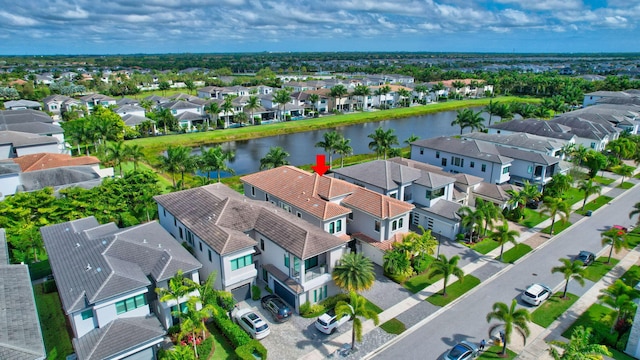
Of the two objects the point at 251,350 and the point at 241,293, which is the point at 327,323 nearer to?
the point at 251,350

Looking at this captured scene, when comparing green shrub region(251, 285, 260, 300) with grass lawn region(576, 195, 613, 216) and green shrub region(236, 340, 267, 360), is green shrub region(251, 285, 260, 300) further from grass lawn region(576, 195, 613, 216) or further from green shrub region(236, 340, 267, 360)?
grass lawn region(576, 195, 613, 216)

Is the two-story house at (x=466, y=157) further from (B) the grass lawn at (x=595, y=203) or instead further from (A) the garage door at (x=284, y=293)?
(A) the garage door at (x=284, y=293)

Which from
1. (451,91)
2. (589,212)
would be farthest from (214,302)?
(451,91)

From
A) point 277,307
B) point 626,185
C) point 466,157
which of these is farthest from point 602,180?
point 277,307

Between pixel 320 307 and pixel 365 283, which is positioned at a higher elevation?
pixel 365 283

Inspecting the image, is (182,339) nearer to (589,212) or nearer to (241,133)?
(589,212)

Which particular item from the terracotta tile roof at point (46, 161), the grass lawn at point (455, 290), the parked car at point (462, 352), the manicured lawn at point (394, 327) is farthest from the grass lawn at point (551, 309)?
the terracotta tile roof at point (46, 161)
